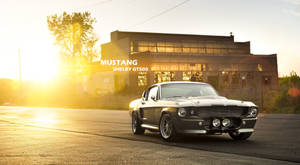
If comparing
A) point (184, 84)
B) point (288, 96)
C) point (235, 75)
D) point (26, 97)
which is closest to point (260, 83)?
point (235, 75)

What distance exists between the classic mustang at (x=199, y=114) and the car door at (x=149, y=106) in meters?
0.08

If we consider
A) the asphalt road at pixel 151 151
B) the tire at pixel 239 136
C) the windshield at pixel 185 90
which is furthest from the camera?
the windshield at pixel 185 90

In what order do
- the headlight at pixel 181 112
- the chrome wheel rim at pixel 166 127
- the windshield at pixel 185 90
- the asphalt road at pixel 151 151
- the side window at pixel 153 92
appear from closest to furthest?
the asphalt road at pixel 151 151, the headlight at pixel 181 112, the chrome wheel rim at pixel 166 127, the windshield at pixel 185 90, the side window at pixel 153 92

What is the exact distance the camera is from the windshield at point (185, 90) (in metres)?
12.2

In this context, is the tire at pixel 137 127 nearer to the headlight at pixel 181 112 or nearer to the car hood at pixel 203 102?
the car hood at pixel 203 102

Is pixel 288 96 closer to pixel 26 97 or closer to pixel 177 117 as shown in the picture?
pixel 177 117

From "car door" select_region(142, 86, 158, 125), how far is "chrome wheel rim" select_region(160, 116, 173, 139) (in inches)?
28.5

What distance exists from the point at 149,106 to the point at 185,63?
68.5 m

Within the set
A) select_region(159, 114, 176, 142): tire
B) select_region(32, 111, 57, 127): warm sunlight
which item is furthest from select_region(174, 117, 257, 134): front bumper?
select_region(32, 111, 57, 127): warm sunlight

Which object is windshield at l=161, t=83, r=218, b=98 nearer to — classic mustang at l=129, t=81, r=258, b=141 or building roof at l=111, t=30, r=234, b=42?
classic mustang at l=129, t=81, r=258, b=141

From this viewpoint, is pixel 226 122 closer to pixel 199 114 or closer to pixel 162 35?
pixel 199 114

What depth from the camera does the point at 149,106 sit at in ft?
41.4

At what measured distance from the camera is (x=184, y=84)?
1254 cm

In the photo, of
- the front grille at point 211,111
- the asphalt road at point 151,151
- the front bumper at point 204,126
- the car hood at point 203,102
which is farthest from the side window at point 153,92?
the front grille at point 211,111
